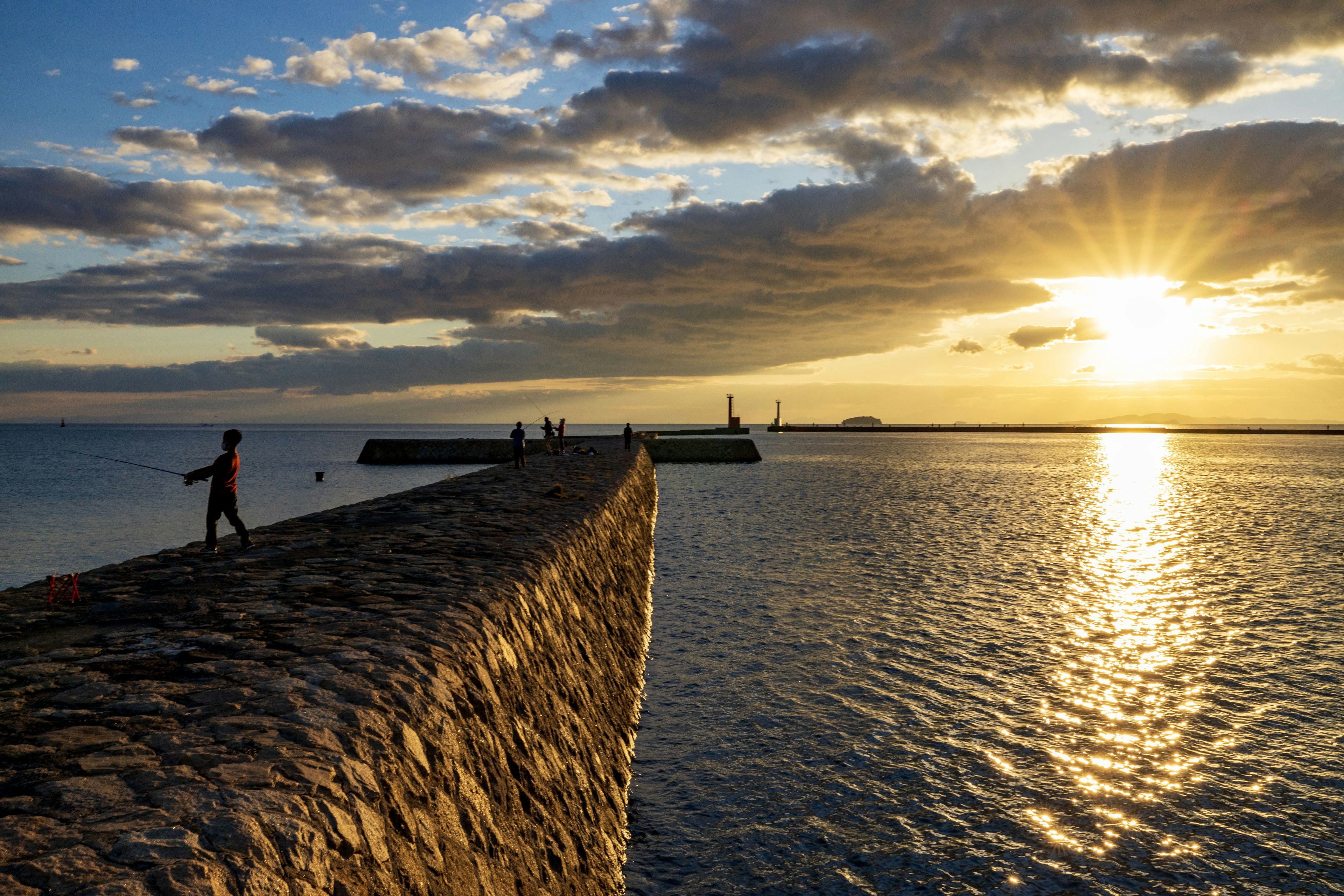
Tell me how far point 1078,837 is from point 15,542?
33.8 meters

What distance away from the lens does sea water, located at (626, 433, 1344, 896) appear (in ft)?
25.3

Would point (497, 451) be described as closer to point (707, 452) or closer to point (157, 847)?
point (707, 452)

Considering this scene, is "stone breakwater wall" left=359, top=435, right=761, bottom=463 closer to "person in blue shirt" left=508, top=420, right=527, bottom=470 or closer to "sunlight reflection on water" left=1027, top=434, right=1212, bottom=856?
"person in blue shirt" left=508, top=420, right=527, bottom=470

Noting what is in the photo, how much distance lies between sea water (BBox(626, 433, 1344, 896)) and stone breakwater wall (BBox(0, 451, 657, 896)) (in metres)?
1.57

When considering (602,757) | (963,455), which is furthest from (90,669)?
(963,455)

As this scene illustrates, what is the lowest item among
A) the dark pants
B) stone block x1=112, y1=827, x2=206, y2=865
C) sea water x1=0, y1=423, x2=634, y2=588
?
sea water x1=0, y1=423, x2=634, y2=588

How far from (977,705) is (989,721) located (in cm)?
67

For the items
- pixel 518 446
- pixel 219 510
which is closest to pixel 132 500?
pixel 518 446

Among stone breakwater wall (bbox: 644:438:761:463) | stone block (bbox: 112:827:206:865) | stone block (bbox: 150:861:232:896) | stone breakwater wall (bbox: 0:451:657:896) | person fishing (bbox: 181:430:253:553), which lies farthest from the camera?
stone breakwater wall (bbox: 644:438:761:463)

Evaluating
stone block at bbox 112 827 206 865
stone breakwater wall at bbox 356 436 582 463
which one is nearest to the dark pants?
stone block at bbox 112 827 206 865

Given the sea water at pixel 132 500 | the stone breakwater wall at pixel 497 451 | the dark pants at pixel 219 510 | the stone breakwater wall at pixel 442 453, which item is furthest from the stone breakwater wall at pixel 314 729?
the stone breakwater wall at pixel 442 453

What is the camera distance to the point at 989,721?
36.4 ft

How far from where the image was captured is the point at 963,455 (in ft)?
360

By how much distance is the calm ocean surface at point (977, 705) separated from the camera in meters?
7.78
